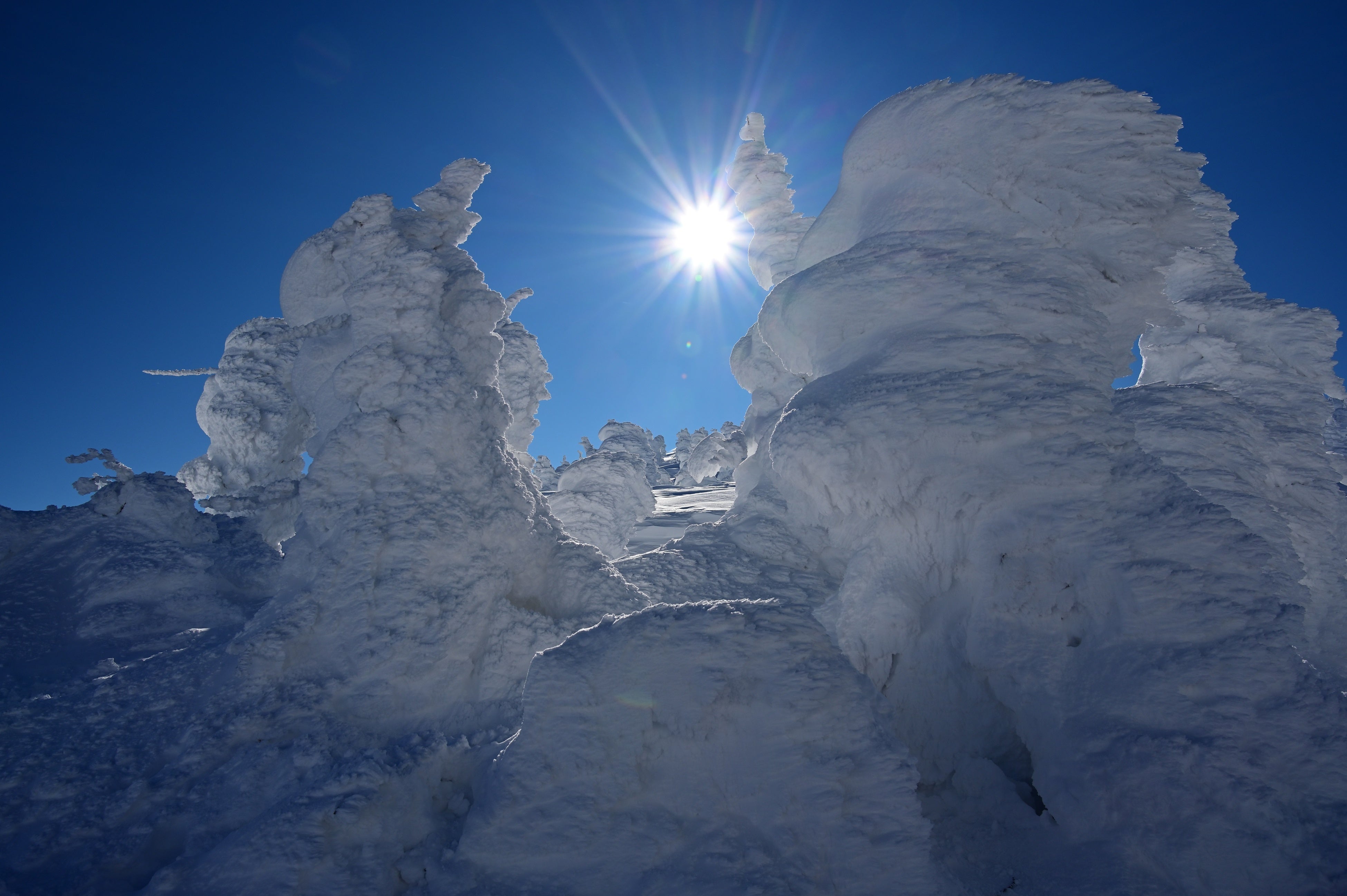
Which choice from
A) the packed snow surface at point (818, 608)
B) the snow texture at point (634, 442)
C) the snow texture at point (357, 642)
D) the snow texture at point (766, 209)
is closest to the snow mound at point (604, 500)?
the packed snow surface at point (818, 608)

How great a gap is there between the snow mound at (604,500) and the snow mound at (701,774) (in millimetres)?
8588

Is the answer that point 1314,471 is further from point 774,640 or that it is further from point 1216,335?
point 774,640

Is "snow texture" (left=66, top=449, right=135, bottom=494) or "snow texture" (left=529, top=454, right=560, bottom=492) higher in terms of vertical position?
"snow texture" (left=529, top=454, right=560, bottom=492)

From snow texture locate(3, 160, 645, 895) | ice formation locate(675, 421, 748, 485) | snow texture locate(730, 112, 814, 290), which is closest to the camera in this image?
snow texture locate(3, 160, 645, 895)

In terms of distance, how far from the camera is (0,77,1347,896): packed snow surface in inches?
147

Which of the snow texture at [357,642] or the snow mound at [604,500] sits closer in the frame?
the snow texture at [357,642]

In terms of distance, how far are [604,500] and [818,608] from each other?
7335 mm

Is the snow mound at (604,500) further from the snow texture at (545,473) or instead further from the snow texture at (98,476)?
the snow texture at (545,473)

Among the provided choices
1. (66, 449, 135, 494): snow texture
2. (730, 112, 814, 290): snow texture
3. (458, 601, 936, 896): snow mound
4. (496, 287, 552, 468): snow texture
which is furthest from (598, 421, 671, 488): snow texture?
(458, 601, 936, 896): snow mound

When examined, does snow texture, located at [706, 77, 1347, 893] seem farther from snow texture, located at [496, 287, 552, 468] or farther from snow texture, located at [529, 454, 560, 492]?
snow texture, located at [529, 454, 560, 492]

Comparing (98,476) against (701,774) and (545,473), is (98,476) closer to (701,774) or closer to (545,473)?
(701,774)

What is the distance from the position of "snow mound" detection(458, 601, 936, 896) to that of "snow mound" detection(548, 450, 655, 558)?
8588 millimetres

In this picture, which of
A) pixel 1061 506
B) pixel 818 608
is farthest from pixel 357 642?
pixel 1061 506

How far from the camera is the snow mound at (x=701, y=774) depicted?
3.58 m
